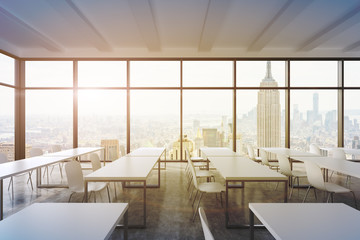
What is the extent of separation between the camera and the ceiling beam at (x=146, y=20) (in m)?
3.58

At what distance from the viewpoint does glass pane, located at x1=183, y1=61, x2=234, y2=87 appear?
619 centimetres

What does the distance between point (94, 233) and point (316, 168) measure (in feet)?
10.4

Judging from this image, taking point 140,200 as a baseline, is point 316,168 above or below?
above

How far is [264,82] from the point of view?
623 cm

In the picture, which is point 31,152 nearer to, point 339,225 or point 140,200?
point 140,200

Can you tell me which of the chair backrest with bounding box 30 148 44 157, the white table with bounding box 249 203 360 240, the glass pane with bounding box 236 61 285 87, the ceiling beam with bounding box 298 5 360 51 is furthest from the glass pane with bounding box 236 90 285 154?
the chair backrest with bounding box 30 148 44 157

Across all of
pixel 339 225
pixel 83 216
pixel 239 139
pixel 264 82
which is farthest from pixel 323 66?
pixel 83 216

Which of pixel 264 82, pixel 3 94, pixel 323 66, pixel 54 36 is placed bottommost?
pixel 3 94

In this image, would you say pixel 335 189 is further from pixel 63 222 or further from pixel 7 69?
pixel 7 69

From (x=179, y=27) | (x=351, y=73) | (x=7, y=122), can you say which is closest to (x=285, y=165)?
(x=179, y=27)

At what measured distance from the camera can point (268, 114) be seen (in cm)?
631

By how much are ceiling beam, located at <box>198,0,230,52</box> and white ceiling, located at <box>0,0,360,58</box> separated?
19 millimetres

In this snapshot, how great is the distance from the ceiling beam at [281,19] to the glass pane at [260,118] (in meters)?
1.69

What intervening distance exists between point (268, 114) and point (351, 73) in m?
3.12
